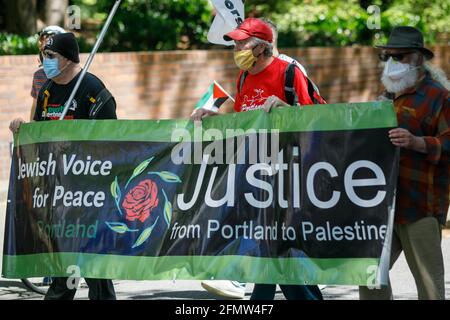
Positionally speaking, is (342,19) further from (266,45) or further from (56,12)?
(266,45)

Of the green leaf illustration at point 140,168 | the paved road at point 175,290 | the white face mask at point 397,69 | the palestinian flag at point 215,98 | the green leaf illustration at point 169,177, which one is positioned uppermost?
the palestinian flag at point 215,98

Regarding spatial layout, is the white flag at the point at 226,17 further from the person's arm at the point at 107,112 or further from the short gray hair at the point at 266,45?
the short gray hair at the point at 266,45

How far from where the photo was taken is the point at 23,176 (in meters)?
6.85

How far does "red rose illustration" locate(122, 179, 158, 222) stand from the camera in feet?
21.1

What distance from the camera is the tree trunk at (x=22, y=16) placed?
17.7 m

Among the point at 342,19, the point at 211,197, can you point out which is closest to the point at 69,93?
the point at 211,197

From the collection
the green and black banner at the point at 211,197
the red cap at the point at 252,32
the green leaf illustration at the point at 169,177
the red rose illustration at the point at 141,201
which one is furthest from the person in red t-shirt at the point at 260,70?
the red rose illustration at the point at 141,201

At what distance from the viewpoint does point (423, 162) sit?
223 inches

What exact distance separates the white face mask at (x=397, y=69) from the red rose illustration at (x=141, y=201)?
1.58m

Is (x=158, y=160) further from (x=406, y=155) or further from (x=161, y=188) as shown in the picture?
(x=406, y=155)

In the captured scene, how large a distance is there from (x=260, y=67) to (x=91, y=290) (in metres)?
1.75

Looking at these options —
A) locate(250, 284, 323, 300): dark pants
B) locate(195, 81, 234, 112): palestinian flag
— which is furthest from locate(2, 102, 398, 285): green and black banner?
locate(195, 81, 234, 112): palestinian flag

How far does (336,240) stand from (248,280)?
58 centimetres

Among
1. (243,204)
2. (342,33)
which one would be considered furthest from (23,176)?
(342,33)
